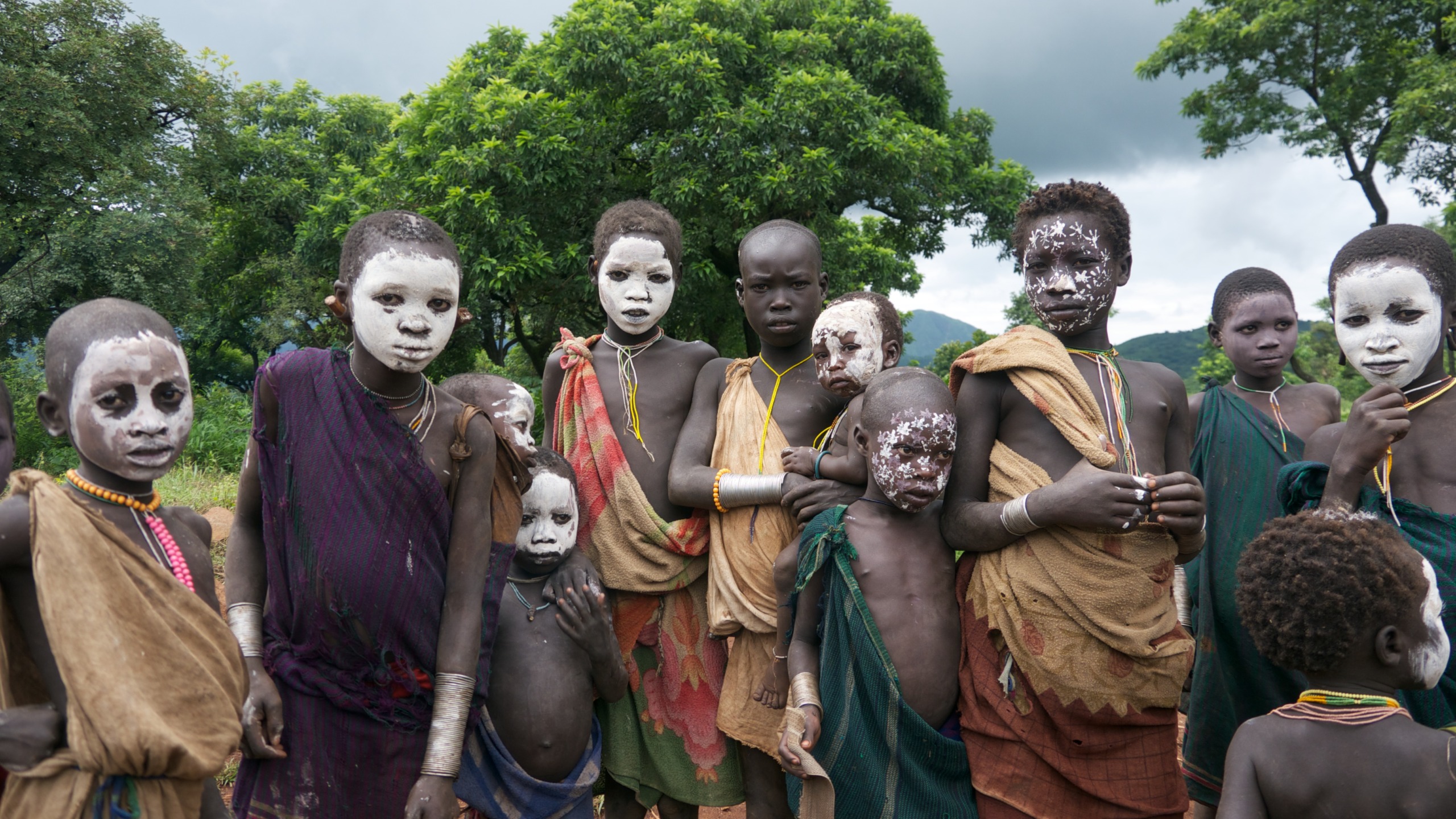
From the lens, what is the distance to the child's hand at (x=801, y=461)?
2.81m

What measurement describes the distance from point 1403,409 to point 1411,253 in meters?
0.44

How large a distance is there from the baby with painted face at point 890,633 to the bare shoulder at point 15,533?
1.77 m

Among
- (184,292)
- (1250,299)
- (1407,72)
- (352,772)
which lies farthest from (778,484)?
(184,292)

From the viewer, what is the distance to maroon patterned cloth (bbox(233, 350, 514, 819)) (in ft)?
7.38

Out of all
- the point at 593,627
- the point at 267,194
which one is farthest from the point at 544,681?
the point at 267,194

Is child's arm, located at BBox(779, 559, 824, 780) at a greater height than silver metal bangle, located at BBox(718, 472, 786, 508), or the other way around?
silver metal bangle, located at BBox(718, 472, 786, 508)

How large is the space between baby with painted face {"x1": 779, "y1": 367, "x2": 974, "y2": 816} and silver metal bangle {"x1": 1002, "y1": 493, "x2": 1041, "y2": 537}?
19 cm

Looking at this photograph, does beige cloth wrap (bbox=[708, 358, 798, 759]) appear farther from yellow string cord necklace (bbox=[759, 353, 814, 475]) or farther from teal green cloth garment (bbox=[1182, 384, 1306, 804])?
teal green cloth garment (bbox=[1182, 384, 1306, 804])

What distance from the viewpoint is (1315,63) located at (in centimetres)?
1545

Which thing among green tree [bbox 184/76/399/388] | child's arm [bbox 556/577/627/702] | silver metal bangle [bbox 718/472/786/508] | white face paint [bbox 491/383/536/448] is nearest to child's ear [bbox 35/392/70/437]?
white face paint [bbox 491/383/536/448]

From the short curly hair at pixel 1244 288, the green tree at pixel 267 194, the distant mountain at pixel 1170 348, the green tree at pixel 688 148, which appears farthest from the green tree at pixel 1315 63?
the distant mountain at pixel 1170 348

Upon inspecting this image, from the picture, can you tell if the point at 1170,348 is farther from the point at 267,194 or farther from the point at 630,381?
the point at 630,381

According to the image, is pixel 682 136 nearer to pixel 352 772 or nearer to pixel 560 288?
pixel 560 288

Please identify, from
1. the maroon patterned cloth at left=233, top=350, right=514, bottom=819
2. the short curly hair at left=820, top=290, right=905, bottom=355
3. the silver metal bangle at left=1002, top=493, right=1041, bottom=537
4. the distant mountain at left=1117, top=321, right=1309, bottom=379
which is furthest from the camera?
the distant mountain at left=1117, top=321, right=1309, bottom=379
